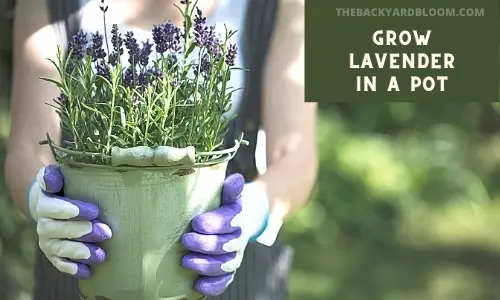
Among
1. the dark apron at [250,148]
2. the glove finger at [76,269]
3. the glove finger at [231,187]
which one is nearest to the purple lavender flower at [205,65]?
the glove finger at [231,187]

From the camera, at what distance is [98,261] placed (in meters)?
0.81

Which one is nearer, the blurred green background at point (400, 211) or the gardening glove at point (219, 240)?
the gardening glove at point (219, 240)

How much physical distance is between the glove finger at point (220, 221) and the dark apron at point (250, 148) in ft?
0.94

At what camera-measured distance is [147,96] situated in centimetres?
80

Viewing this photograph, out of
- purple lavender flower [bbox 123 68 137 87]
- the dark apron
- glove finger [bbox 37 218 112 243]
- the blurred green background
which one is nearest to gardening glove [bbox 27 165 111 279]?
glove finger [bbox 37 218 112 243]

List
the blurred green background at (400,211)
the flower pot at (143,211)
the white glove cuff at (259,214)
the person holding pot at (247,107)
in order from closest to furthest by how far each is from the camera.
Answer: the flower pot at (143,211)
the white glove cuff at (259,214)
the person holding pot at (247,107)
the blurred green background at (400,211)

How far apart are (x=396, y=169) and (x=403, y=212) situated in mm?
171

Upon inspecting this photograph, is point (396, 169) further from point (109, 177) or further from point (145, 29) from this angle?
point (109, 177)

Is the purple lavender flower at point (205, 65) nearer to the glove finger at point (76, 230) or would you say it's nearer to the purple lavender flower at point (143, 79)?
the purple lavender flower at point (143, 79)

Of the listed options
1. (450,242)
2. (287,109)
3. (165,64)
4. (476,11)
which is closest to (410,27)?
(476,11)

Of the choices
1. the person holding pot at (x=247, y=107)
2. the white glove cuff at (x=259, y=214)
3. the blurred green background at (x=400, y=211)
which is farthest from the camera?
the blurred green background at (x=400, y=211)

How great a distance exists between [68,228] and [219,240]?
14cm

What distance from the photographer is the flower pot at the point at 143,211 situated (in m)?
0.79

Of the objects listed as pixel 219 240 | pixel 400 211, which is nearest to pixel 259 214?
pixel 219 240
